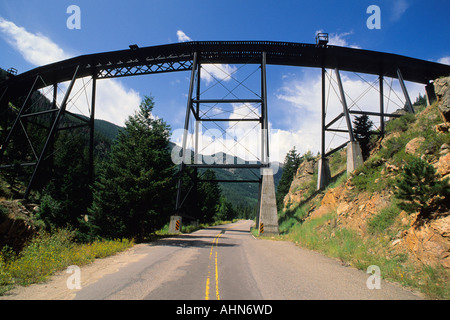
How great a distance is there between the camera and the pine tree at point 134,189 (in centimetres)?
1493

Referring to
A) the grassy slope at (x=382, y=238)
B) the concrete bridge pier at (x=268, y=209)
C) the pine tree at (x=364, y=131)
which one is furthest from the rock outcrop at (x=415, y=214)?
the pine tree at (x=364, y=131)

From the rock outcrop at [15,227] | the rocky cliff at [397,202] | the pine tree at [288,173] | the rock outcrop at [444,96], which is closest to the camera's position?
the rocky cliff at [397,202]

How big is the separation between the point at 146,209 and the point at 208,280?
9949 mm

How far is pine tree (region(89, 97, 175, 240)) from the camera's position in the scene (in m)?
14.9

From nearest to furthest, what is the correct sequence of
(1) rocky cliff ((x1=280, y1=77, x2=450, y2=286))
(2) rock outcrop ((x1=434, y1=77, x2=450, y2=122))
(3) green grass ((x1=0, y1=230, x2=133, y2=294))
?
(3) green grass ((x1=0, y1=230, x2=133, y2=294)) < (1) rocky cliff ((x1=280, y1=77, x2=450, y2=286)) < (2) rock outcrop ((x1=434, y1=77, x2=450, y2=122))

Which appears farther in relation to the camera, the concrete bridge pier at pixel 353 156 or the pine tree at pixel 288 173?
the pine tree at pixel 288 173

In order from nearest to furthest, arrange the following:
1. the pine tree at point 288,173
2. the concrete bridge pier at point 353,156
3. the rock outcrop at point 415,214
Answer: the rock outcrop at point 415,214 < the concrete bridge pier at point 353,156 < the pine tree at point 288,173

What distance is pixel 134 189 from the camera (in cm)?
1505

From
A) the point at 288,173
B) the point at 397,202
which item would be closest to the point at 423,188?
the point at 397,202

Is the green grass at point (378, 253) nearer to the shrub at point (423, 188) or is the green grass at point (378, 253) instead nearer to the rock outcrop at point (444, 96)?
the shrub at point (423, 188)

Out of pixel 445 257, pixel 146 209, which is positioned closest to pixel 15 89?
pixel 146 209

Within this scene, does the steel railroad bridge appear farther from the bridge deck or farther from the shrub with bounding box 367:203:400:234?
the shrub with bounding box 367:203:400:234

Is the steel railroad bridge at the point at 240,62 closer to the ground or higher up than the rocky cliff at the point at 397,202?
higher up

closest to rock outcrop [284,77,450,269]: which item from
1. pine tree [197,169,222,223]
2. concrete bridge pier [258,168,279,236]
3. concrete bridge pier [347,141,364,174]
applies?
concrete bridge pier [347,141,364,174]
